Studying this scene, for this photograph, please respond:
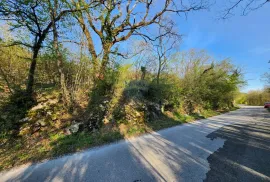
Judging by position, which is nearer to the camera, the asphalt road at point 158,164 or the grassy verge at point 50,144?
the asphalt road at point 158,164

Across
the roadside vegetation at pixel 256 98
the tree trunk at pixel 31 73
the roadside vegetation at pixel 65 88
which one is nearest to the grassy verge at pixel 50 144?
the roadside vegetation at pixel 65 88

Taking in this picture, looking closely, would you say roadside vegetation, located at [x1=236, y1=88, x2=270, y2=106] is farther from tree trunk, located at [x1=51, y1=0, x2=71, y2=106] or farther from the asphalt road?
tree trunk, located at [x1=51, y1=0, x2=71, y2=106]

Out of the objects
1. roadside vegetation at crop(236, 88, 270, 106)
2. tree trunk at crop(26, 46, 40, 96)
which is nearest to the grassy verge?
tree trunk at crop(26, 46, 40, 96)

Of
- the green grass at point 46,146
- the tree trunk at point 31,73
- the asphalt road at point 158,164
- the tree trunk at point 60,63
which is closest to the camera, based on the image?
the asphalt road at point 158,164

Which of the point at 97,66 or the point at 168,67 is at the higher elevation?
the point at 168,67

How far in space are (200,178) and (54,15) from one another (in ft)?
21.2

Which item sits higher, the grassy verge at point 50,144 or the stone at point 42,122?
the stone at point 42,122

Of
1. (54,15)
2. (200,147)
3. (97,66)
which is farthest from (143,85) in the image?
(54,15)

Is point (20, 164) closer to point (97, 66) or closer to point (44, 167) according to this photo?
point (44, 167)

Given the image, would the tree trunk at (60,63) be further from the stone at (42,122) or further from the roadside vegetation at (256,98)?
the roadside vegetation at (256,98)

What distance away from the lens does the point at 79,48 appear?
18.4 feet

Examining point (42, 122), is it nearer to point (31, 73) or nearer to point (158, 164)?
point (31, 73)

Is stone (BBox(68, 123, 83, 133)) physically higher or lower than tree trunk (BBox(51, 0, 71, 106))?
lower

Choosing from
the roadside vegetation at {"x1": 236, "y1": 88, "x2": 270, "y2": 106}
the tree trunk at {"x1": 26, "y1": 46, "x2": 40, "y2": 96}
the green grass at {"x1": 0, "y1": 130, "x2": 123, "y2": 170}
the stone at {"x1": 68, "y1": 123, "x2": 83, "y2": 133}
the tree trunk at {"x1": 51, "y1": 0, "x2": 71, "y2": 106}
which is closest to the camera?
the green grass at {"x1": 0, "y1": 130, "x2": 123, "y2": 170}
